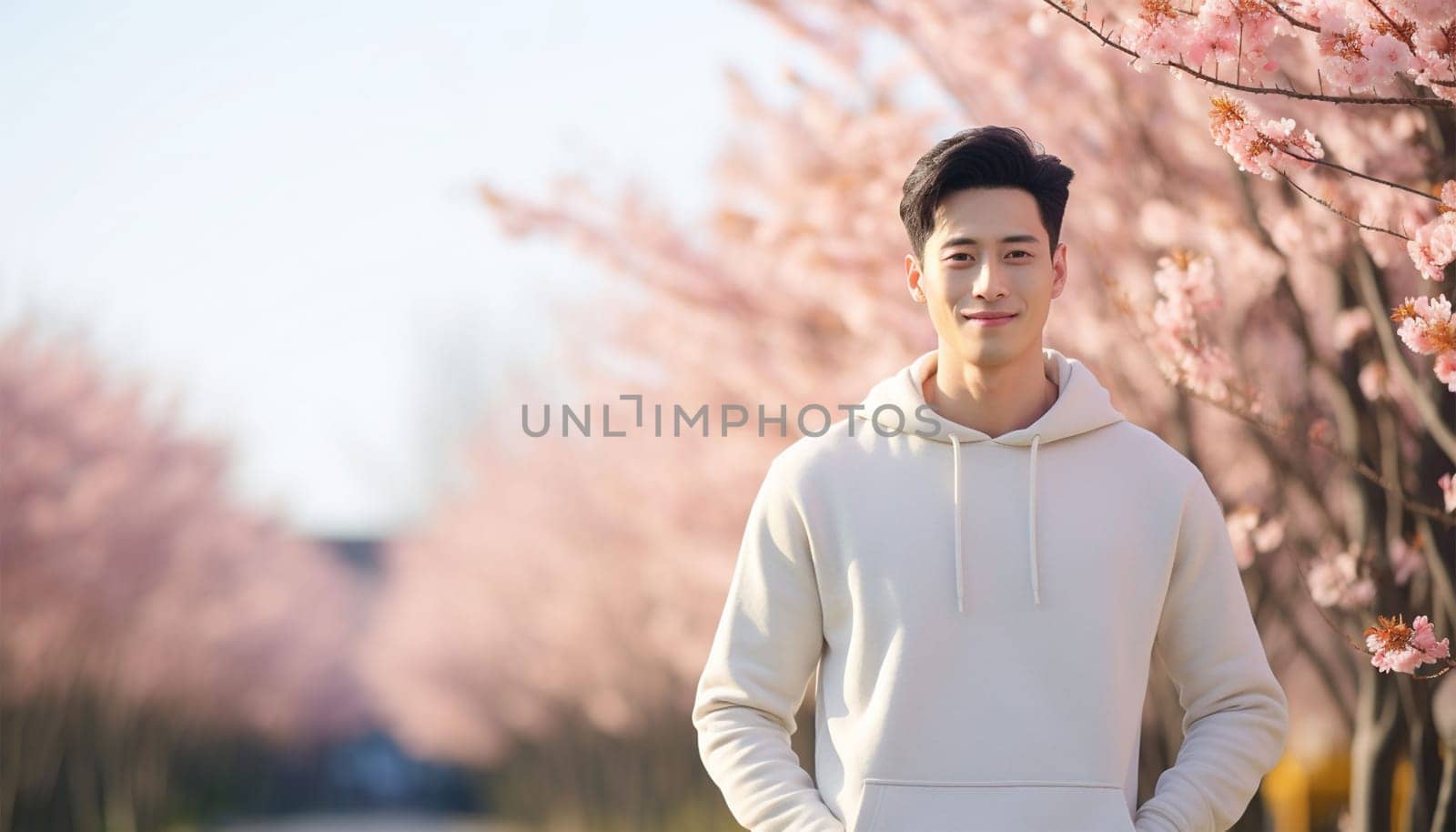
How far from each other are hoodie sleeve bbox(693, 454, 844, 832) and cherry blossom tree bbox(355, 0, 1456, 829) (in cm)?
112

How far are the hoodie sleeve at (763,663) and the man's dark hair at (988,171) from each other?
0.49m

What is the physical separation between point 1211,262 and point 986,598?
8.39 ft

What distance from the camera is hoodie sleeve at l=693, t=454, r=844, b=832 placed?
260 cm

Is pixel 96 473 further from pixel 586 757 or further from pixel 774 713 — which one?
pixel 774 713

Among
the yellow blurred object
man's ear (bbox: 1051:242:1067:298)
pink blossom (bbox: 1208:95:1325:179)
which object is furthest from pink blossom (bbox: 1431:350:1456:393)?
the yellow blurred object

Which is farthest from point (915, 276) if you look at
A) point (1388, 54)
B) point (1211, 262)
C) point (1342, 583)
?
point (1342, 583)

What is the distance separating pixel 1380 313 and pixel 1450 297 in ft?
0.93

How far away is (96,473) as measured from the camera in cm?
1812

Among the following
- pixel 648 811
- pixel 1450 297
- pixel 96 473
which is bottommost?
pixel 648 811

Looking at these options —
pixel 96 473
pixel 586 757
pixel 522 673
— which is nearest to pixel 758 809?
pixel 96 473

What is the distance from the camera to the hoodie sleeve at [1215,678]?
2.59 m

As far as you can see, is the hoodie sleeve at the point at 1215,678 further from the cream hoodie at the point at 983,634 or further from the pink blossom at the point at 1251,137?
the pink blossom at the point at 1251,137

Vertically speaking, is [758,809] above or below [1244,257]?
below

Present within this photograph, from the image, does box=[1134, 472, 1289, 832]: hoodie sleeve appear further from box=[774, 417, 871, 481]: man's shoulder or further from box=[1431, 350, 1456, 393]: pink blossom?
box=[1431, 350, 1456, 393]: pink blossom
